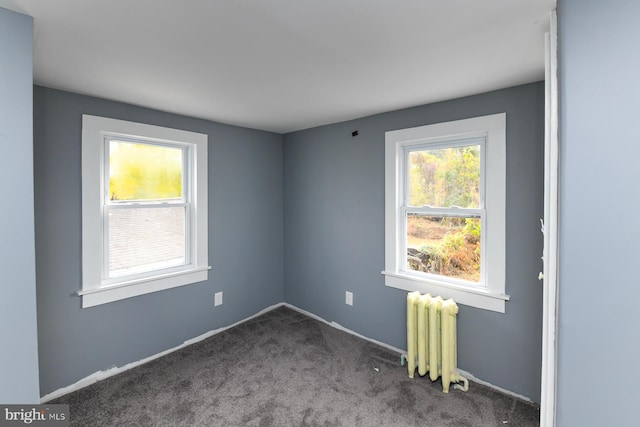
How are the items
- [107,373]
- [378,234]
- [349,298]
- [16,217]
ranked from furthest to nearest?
[349,298] < [378,234] < [107,373] < [16,217]

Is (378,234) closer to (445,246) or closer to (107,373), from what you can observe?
(445,246)

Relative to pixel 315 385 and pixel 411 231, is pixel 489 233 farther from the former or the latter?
pixel 315 385

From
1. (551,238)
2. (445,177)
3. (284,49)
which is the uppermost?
(284,49)

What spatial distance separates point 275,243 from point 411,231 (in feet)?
5.61

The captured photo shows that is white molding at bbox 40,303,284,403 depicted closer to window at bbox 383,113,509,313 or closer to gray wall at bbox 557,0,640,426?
window at bbox 383,113,509,313

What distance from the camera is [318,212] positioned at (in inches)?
134

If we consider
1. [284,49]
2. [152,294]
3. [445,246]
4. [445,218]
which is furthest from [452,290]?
[152,294]

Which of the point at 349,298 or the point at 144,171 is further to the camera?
the point at 349,298

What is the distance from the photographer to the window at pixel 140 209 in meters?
2.28

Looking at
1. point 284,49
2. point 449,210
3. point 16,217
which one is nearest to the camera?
point 16,217

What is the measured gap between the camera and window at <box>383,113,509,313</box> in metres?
2.18

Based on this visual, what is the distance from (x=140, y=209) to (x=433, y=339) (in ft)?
8.62

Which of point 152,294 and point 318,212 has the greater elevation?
point 318,212

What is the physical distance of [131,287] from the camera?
2.48 m
